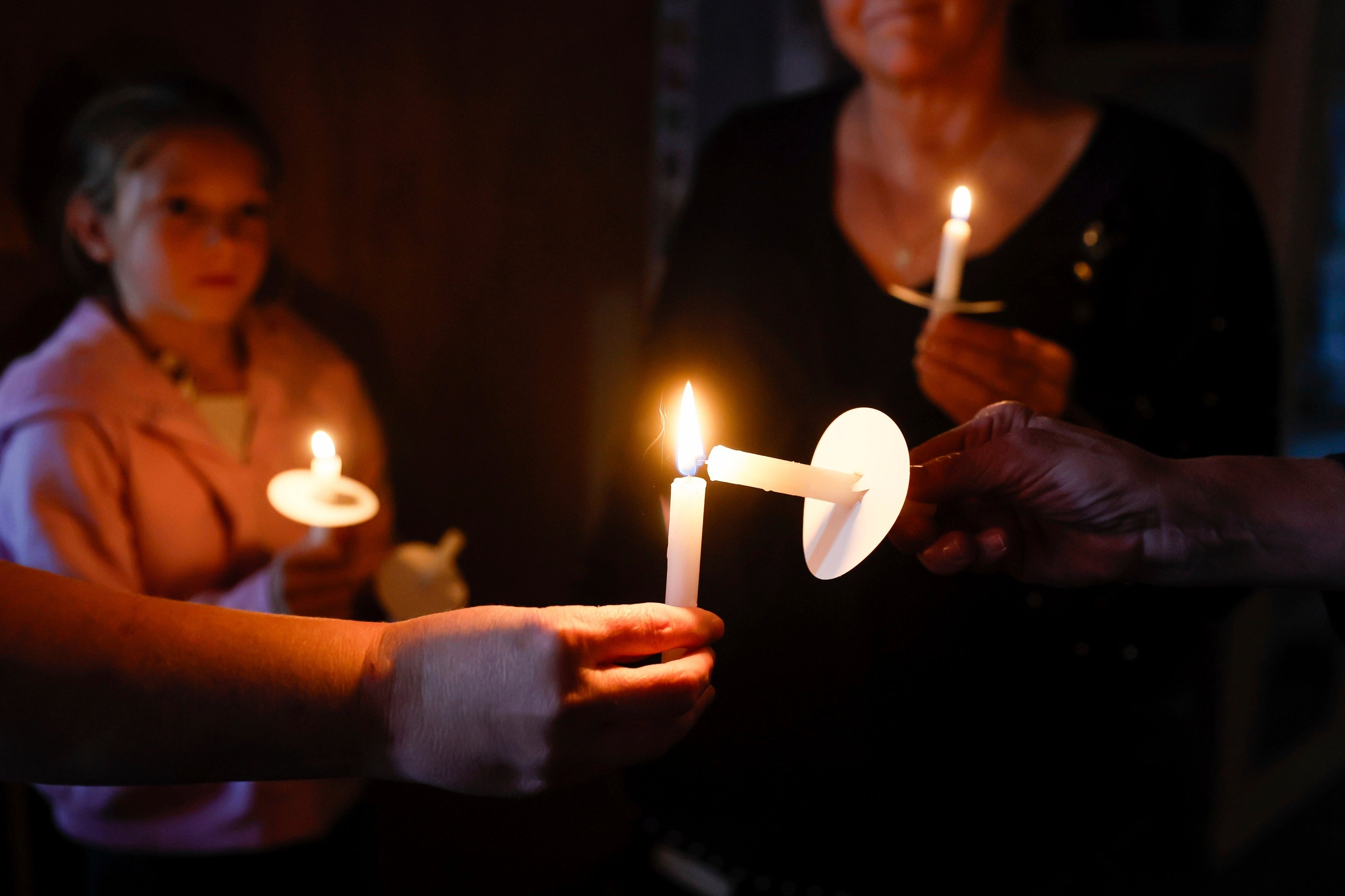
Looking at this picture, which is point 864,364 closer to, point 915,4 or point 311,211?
point 915,4

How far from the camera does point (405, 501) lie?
1275 millimetres

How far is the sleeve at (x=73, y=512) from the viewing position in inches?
27.3

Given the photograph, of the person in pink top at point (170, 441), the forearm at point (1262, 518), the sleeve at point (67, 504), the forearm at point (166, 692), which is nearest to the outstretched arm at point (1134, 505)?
the forearm at point (1262, 518)

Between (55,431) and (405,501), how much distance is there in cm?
57

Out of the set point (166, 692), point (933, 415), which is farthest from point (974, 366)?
point (166, 692)

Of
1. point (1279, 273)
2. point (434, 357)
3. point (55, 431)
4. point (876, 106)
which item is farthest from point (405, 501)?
point (1279, 273)

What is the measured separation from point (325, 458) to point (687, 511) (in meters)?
0.32

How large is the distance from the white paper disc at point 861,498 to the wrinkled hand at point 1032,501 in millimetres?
49

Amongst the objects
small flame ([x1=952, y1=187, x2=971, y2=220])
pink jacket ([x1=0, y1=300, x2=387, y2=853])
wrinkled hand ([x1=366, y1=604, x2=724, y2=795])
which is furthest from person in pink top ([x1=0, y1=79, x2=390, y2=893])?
small flame ([x1=952, y1=187, x2=971, y2=220])

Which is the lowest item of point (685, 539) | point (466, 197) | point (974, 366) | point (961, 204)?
point (685, 539)

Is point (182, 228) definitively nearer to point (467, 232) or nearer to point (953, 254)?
point (467, 232)

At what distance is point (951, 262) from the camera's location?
0.69 meters

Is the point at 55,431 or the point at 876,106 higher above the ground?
the point at 876,106

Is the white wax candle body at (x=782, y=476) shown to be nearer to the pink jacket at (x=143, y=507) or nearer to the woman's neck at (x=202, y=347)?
the pink jacket at (x=143, y=507)
